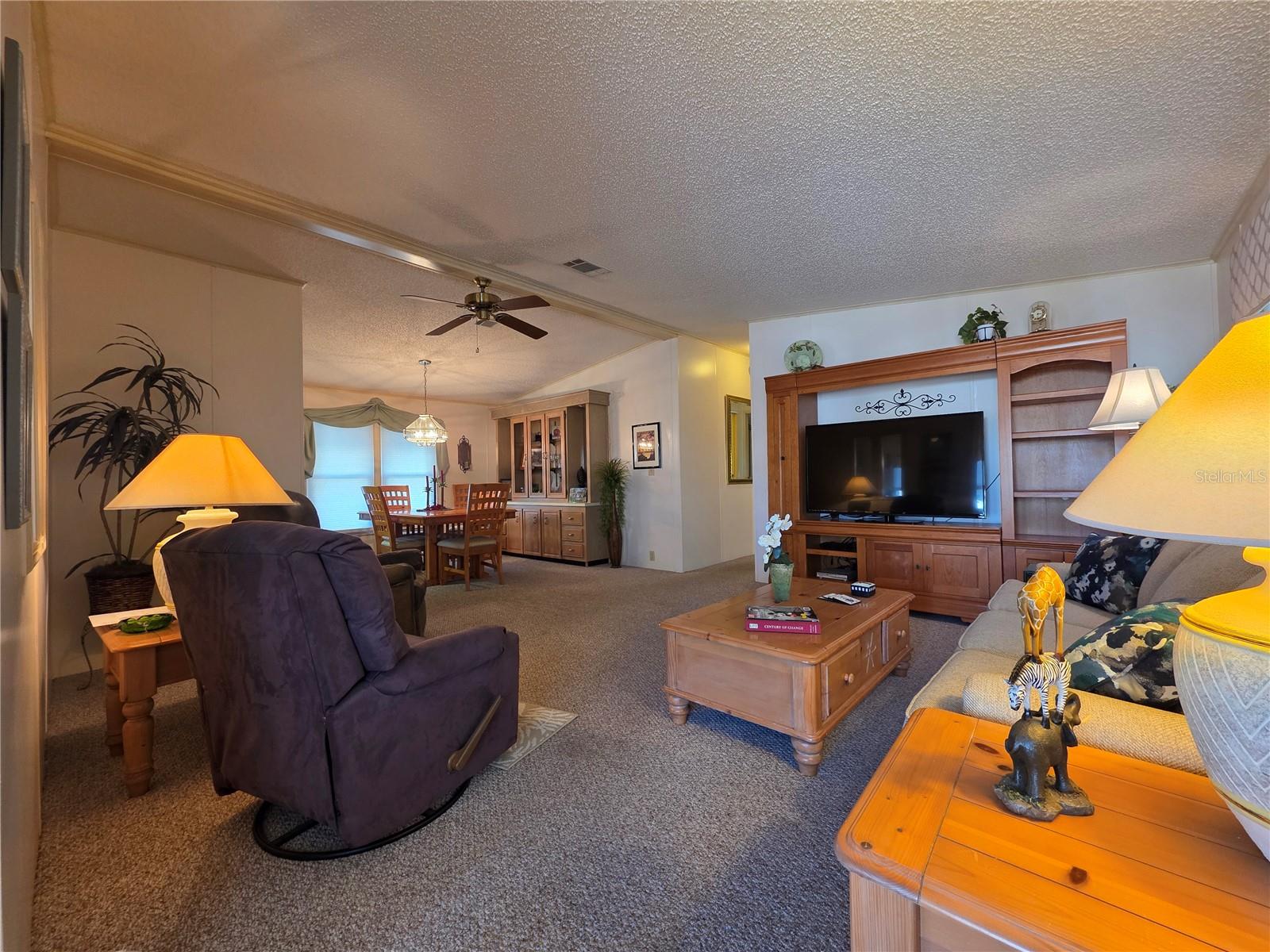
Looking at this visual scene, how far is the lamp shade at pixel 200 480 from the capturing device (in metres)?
1.67

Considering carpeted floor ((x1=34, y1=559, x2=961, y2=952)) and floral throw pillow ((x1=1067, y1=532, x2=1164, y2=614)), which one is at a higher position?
floral throw pillow ((x1=1067, y1=532, x2=1164, y2=614))

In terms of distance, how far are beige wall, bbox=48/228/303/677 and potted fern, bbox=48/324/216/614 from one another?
2.6 inches

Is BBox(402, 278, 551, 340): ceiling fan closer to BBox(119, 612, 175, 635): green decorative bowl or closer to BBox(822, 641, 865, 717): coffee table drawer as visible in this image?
BBox(119, 612, 175, 635): green decorative bowl

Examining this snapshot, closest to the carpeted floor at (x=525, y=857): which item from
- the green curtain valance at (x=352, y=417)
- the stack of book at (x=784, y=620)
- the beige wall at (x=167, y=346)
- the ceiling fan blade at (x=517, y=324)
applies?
the stack of book at (x=784, y=620)

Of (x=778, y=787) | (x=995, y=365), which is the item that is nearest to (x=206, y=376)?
(x=778, y=787)

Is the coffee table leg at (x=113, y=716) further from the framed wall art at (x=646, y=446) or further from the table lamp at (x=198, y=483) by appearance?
the framed wall art at (x=646, y=446)

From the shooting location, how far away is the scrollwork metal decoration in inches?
159

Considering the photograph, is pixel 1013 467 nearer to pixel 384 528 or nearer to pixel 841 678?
pixel 841 678

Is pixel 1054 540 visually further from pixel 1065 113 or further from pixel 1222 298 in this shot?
pixel 1065 113

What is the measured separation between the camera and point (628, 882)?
134cm

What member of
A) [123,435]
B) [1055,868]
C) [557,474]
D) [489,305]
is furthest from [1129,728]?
[557,474]

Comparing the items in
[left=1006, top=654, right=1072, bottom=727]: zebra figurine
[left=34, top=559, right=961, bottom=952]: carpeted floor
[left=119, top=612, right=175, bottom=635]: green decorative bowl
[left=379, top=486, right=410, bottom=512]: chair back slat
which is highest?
[left=379, top=486, right=410, bottom=512]: chair back slat

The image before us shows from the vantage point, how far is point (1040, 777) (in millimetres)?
815

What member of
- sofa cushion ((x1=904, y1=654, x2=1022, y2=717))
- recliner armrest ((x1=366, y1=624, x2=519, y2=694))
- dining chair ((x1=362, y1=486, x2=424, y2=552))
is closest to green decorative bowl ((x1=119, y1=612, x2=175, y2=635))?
recliner armrest ((x1=366, y1=624, x2=519, y2=694))
